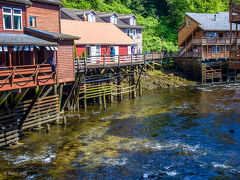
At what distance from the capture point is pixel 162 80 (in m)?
46.9

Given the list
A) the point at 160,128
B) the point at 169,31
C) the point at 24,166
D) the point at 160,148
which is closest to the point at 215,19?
the point at 169,31

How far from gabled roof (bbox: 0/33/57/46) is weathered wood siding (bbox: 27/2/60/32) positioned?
3.95 meters

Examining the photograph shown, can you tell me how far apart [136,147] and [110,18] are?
125 ft

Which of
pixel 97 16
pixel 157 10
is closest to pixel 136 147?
pixel 97 16

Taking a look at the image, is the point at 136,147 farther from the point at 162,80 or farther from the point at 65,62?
the point at 162,80

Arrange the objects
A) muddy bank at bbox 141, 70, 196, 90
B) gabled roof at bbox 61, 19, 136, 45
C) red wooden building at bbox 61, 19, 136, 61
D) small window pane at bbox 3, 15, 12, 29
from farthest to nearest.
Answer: muddy bank at bbox 141, 70, 196, 90 → gabled roof at bbox 61, 19, 136, 45 → red wooden building at bbox 61, 19, 136, 61 → small window pane at bbox 3, 15, 12, 29

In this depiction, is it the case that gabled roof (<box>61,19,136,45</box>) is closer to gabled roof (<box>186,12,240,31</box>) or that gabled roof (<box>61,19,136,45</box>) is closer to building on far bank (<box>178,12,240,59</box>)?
building on far bank (<box>178,12,240,59</box>)

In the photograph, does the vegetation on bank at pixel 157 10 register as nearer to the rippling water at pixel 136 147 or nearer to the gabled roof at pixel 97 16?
the gabled roof at pixel 97 16

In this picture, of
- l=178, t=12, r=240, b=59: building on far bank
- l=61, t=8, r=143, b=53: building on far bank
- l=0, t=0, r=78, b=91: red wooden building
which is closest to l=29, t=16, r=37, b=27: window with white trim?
l=0, t=0, r=78, b=91: red wooden building

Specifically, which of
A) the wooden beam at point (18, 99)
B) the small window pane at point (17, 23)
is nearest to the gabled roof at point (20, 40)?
the small window pane at point (17, 23)

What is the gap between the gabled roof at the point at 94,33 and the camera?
3802 centimetres

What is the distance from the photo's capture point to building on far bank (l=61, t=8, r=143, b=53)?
4825cm

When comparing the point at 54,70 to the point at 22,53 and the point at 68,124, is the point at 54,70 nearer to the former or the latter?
the point at 22,53

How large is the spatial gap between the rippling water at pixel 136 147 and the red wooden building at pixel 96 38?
1090 centimetres
